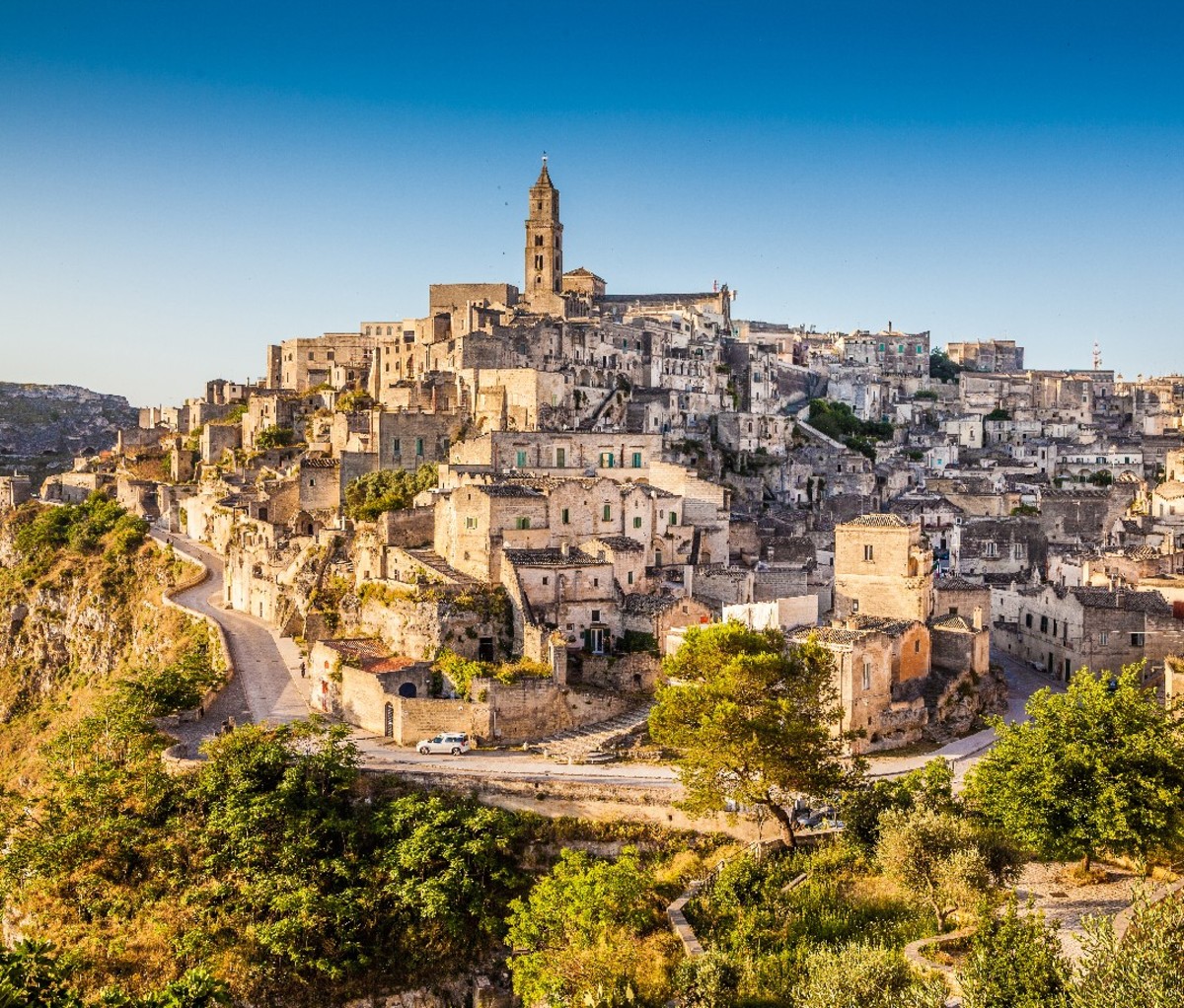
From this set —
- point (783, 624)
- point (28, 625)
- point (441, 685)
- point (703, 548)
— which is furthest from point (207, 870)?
point (28, 625)

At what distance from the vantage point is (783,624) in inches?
1435

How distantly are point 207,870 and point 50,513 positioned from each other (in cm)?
5048

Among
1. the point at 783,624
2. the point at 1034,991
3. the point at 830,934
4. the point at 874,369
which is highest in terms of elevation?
the point at 874,369

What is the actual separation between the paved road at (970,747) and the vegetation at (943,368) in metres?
62.7

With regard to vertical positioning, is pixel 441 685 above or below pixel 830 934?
above

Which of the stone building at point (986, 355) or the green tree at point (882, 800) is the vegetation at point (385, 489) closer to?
the green tree at point (882, 800)

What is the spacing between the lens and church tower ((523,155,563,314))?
284 feet

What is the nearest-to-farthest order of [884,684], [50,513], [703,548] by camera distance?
[884,684], [703,548], [50,513]

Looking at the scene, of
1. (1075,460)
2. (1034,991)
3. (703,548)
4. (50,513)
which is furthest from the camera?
(1075,460)

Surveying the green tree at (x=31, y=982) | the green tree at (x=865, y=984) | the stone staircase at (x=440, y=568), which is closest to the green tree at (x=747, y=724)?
the green tree at (x=865, y=984)

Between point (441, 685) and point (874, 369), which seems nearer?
point (441, 685)

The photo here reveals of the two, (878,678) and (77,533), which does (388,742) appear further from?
(77,533)

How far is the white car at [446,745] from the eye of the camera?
31531 mm

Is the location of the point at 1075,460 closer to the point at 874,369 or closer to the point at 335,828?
the point at 874,369
